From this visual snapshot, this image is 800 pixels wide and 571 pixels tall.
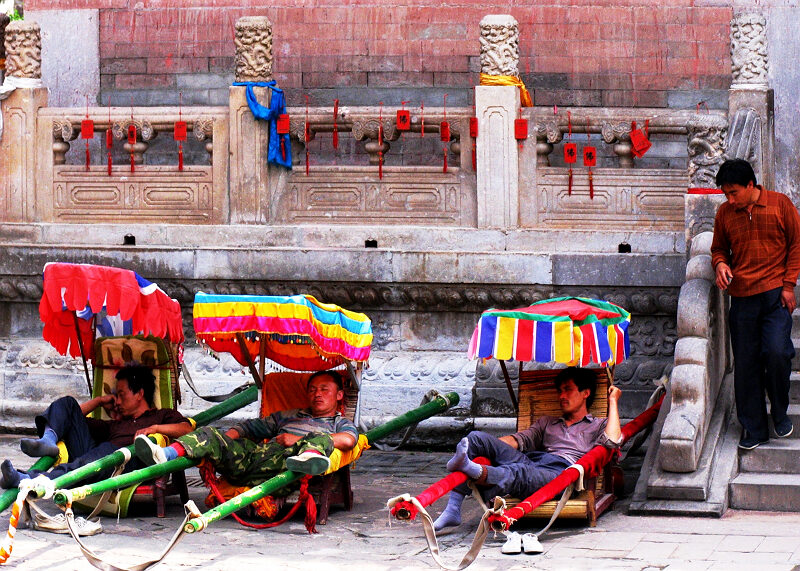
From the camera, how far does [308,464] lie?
29.7 ft

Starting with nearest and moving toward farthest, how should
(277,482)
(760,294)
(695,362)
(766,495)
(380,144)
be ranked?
(277,482), (766,495), (760,294), (695,362), (380,144)

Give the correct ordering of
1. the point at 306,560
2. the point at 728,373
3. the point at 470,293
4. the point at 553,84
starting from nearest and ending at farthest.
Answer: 1. the point at 306,560
2. the point at 728,373
3. the point at 470,293
4. the point at 553,84

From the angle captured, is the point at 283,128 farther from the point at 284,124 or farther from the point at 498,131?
the point at 498,131

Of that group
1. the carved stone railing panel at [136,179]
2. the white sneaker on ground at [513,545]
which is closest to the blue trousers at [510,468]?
the white sneaker on ground at [513,545]

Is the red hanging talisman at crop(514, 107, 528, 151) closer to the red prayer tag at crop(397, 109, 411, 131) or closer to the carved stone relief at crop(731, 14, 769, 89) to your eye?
the red prayer tag at crop(397, 109, 411, 131)

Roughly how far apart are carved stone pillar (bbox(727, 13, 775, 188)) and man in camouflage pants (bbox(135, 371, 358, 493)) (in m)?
3.66

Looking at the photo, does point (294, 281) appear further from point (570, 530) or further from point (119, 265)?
point (570, 530)

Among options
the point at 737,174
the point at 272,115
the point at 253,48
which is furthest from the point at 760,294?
the point at 253,48

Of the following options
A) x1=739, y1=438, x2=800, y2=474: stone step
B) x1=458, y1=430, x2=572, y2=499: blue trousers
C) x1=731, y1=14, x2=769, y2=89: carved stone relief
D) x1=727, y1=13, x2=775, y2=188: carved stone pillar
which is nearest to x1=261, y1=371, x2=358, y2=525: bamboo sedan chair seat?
x1=458, y1=430, x2=572, y2=499: blue trousers

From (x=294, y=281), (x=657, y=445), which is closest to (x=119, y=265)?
(x=294, y=281)

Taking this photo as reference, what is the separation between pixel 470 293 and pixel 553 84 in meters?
2.77

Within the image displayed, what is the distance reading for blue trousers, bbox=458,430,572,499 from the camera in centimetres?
895

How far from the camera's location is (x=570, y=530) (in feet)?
29.8

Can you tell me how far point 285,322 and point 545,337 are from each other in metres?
1.59
